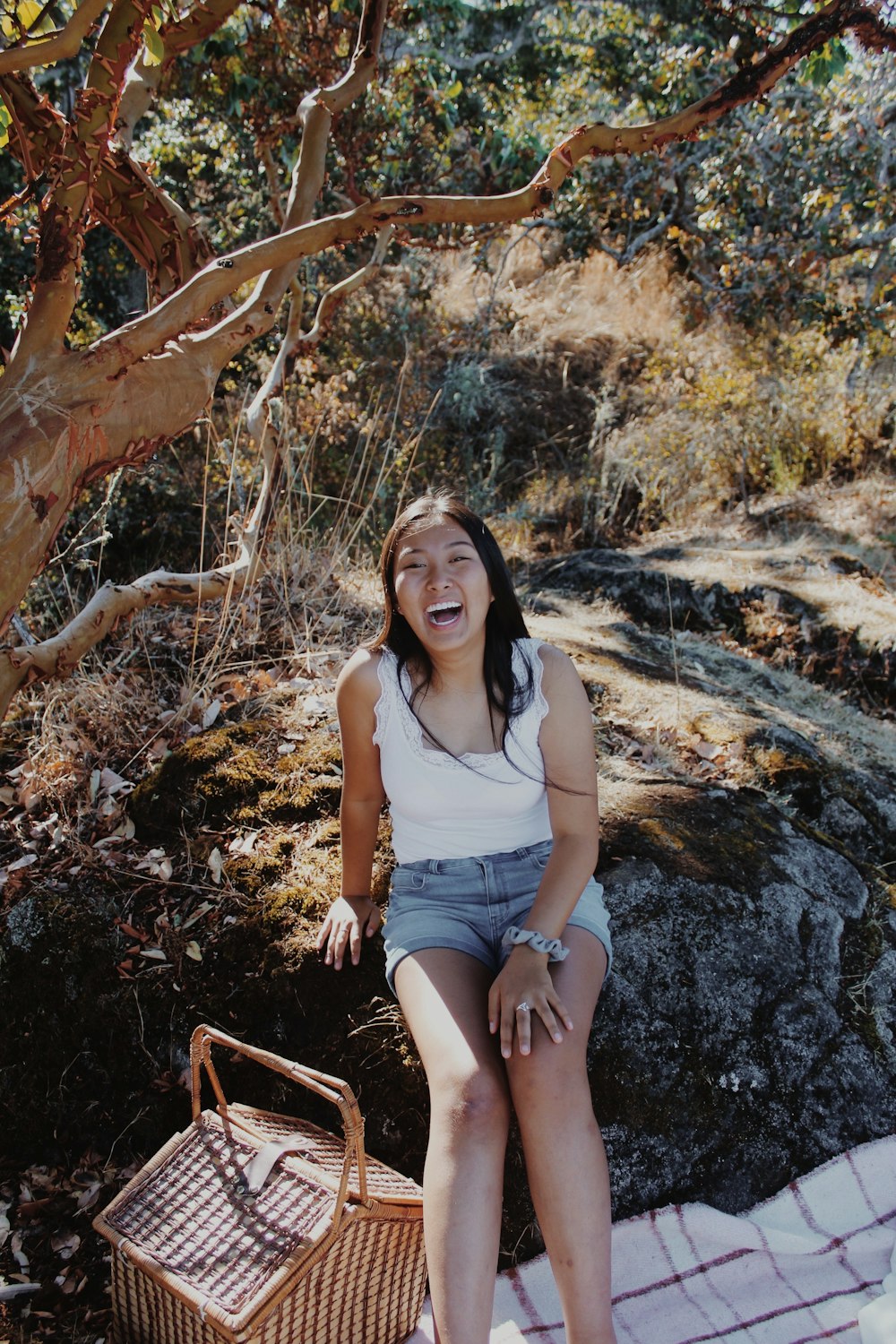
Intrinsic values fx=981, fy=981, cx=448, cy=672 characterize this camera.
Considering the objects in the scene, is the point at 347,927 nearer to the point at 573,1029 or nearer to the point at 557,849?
the point at 557,849

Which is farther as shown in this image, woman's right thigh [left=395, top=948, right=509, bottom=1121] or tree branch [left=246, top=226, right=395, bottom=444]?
tree branch [left=246, top=226, right=395, bottom=444]

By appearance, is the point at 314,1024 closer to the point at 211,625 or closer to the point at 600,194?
the point at 211,625

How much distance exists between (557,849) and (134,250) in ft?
6.84

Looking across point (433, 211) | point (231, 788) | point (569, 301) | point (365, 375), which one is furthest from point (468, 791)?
point (569, 301)

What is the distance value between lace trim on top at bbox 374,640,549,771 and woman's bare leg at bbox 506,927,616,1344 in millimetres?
584

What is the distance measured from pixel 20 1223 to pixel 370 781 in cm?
122

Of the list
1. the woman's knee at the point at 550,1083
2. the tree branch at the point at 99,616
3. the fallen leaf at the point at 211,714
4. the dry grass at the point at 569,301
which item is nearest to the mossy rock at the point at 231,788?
the fallen leaf at the point at 211,714

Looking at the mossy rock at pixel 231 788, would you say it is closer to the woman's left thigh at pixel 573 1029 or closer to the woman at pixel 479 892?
the woman at pixel 479 892

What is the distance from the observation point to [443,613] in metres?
2.10

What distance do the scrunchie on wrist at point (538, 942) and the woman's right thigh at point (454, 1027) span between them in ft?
0.33

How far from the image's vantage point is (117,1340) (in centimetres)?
186

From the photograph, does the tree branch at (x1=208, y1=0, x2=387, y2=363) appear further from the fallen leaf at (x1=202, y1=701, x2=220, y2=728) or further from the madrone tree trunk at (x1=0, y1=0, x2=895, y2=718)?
the fallen leaf at (x1=202, y1=701, x2=220, y2=728)

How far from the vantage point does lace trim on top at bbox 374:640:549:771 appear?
6.98ft

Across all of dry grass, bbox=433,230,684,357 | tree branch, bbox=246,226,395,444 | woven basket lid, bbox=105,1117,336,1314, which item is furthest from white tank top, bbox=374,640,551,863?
dry grass, bbox=433,230,684,357
